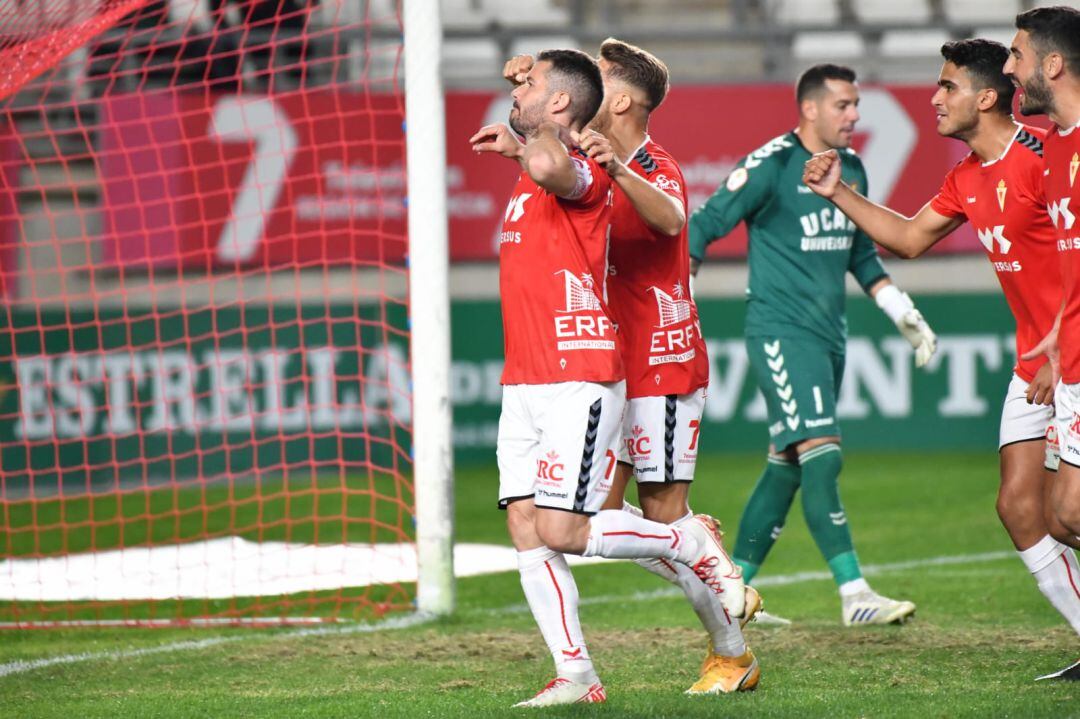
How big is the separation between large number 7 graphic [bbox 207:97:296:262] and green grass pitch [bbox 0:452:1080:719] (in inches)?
210

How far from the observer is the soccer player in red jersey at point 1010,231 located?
5035mm

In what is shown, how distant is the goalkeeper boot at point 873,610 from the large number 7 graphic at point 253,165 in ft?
23.2

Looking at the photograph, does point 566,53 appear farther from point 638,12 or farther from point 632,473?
point 638,12

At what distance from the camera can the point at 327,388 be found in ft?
41.0

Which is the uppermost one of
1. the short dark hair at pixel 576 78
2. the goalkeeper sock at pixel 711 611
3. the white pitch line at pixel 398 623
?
the short dark hair at pixel 576 78

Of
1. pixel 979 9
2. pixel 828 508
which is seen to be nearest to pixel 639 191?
pixel 828 508

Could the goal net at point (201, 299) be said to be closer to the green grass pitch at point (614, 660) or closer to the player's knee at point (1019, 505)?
the green grass pitch at point (614, 660)

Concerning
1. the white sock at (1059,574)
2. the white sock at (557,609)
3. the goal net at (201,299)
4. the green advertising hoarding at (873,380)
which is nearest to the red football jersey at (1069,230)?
the white sock at (1059,574)

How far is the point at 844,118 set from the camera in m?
6.71

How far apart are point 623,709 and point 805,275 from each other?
278 centimetres

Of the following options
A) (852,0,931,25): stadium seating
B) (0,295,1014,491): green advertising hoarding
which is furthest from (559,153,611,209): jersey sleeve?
(852,0,931,25): stadium seating

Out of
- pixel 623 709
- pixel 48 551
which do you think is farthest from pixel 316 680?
pixel 48 551

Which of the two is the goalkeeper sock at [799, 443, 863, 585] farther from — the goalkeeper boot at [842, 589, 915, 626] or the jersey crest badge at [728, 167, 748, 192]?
the jersey crest badge at [728, 167, 748, 192]

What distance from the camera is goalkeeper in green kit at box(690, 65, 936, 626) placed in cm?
650
